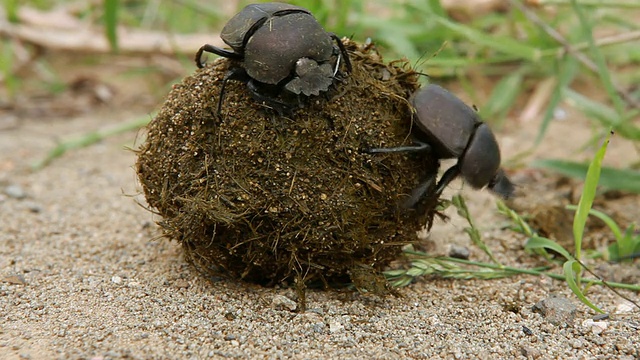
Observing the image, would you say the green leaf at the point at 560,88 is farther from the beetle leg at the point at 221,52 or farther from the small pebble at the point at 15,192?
the small pebble at the point at 15,192

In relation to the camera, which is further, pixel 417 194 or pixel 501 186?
pixel 501 186

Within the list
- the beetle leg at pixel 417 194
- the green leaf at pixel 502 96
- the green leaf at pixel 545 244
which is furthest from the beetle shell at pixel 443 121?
the green leaf at pixel 502 96

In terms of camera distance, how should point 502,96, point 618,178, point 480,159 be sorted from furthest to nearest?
point 502,96
point 618,178
point 480,159

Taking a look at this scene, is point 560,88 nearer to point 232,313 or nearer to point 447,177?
point 447,177

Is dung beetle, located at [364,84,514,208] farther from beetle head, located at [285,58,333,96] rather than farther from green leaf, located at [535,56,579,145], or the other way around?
green leaf, located at [535,56,579,145]

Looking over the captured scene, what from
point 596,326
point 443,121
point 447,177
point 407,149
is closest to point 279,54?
point 407,149

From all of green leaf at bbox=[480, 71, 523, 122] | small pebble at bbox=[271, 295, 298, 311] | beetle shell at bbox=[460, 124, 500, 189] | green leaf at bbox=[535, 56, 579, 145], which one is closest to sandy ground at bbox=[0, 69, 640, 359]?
small pebble at bbox=[271, 295, 298, 311]
